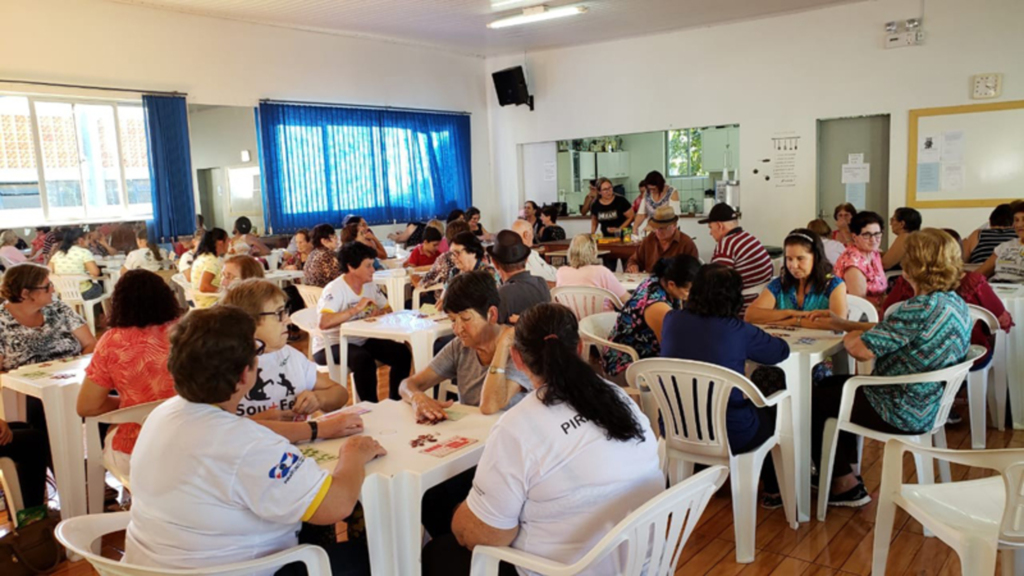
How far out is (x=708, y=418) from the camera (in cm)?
277

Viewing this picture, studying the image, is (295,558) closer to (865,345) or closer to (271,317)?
(271,317)

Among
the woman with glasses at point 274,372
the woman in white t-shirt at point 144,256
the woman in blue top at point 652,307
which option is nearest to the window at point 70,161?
the woman in white t-shirt at point 144,256

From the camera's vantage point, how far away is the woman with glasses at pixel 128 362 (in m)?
2.80

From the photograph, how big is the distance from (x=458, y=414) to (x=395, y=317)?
2.08 meters

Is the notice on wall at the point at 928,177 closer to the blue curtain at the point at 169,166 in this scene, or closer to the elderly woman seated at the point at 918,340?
the elderly woman seated at the point at 918,340

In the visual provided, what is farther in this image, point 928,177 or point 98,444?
point 928,177

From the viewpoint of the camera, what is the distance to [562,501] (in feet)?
5.51

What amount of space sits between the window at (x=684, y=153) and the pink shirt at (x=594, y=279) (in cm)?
606

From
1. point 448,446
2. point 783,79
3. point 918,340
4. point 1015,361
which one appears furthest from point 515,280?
point 783,79

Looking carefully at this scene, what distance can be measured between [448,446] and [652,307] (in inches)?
62.8

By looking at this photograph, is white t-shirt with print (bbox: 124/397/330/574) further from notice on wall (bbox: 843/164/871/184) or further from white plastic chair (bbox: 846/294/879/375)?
notice on wall (bbox: 843/164/871/184)

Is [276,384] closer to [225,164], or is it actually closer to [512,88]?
[225,164]

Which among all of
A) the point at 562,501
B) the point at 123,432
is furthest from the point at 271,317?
the point at 562,501

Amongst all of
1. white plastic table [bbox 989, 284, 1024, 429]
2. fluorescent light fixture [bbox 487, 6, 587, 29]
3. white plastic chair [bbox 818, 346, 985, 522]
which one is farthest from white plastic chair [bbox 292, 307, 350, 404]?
fluorescent light fixture [bbox 487, 6, 587, 29]
